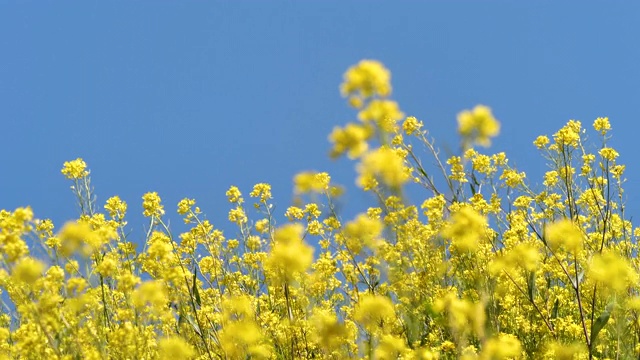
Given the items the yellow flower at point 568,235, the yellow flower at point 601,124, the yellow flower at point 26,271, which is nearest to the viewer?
the yellow flower at point 26,271

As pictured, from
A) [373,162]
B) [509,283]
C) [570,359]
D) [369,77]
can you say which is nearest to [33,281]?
[373,162]

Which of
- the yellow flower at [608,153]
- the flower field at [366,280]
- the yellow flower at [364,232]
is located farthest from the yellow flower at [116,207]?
the yellow flower at [608,153]

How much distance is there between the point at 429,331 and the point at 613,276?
118cm

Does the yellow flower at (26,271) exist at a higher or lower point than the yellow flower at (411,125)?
lower

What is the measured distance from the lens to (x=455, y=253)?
3.72 meters

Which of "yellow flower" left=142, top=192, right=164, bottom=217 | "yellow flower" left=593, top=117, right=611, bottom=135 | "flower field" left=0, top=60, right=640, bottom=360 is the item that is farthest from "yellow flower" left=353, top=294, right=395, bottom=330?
"yellow flower" left=593, top=117, right=611, bottom=135

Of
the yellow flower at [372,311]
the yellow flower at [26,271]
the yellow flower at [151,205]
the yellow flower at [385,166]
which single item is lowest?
the yellow flower at [372,311]

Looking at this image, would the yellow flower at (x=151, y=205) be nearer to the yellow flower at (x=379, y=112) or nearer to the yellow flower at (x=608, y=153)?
the yellow flower at (x=379, y=112)

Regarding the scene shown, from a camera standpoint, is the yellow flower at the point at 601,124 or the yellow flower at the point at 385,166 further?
the yellow flower at the point at 601,124

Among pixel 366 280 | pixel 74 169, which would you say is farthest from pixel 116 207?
pixel 366 280

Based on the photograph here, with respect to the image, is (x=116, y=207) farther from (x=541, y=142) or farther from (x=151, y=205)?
(x=541, y=142)

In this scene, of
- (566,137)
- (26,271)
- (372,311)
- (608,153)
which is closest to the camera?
(26,271)

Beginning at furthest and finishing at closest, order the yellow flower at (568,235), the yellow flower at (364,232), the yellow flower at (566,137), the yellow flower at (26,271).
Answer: the yellow flower at (566,137)
the yellow flower at (364,232)
the yellow flower at (568,235)
the yellow flower at (26,271)

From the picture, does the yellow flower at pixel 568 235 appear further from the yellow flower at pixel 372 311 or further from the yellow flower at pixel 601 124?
the yellow flower at pixel 601 124
